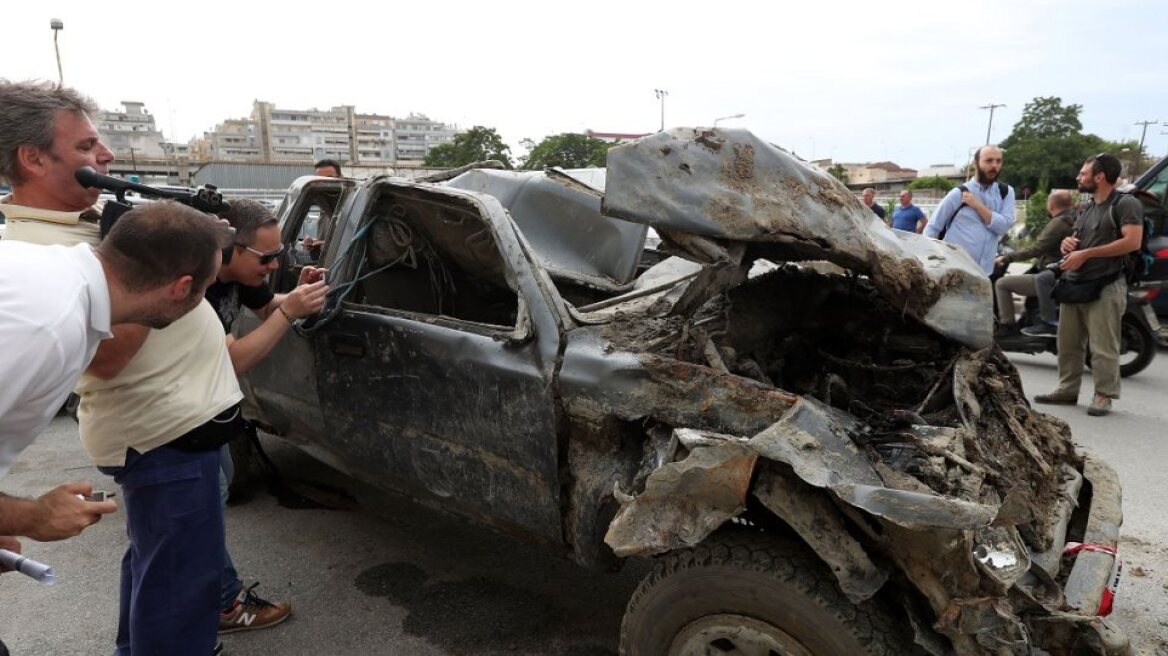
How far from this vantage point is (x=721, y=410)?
6.89 ft

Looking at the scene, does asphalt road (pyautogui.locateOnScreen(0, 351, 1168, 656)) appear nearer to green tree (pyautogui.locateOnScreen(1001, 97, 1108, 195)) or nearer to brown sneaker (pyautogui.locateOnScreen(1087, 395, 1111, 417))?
brown sneaker (pyautogui.locateOnScreen(1087, 395, 1111, 417))

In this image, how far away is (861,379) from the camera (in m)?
3.02

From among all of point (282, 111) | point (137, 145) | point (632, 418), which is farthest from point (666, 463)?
point (282, 111)

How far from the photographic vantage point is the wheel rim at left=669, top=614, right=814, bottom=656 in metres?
1.87

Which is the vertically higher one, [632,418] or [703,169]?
[703,169]

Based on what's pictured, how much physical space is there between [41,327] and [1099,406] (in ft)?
20.8

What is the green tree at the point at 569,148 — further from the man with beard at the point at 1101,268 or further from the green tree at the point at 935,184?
the man with beard at the point at 1101,268

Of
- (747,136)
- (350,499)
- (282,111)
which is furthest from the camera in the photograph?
(282,111)

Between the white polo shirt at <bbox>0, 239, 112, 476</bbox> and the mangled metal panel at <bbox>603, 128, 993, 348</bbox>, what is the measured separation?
4.79 feet

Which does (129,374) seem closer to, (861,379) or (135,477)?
→ (135,477)

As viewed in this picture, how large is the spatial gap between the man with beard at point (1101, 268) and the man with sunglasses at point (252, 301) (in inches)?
201

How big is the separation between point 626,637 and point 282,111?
134 metres

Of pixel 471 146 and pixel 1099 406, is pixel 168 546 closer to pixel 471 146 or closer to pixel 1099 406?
pixel 1099 406

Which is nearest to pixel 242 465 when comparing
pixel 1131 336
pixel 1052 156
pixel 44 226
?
pixel 44 226
